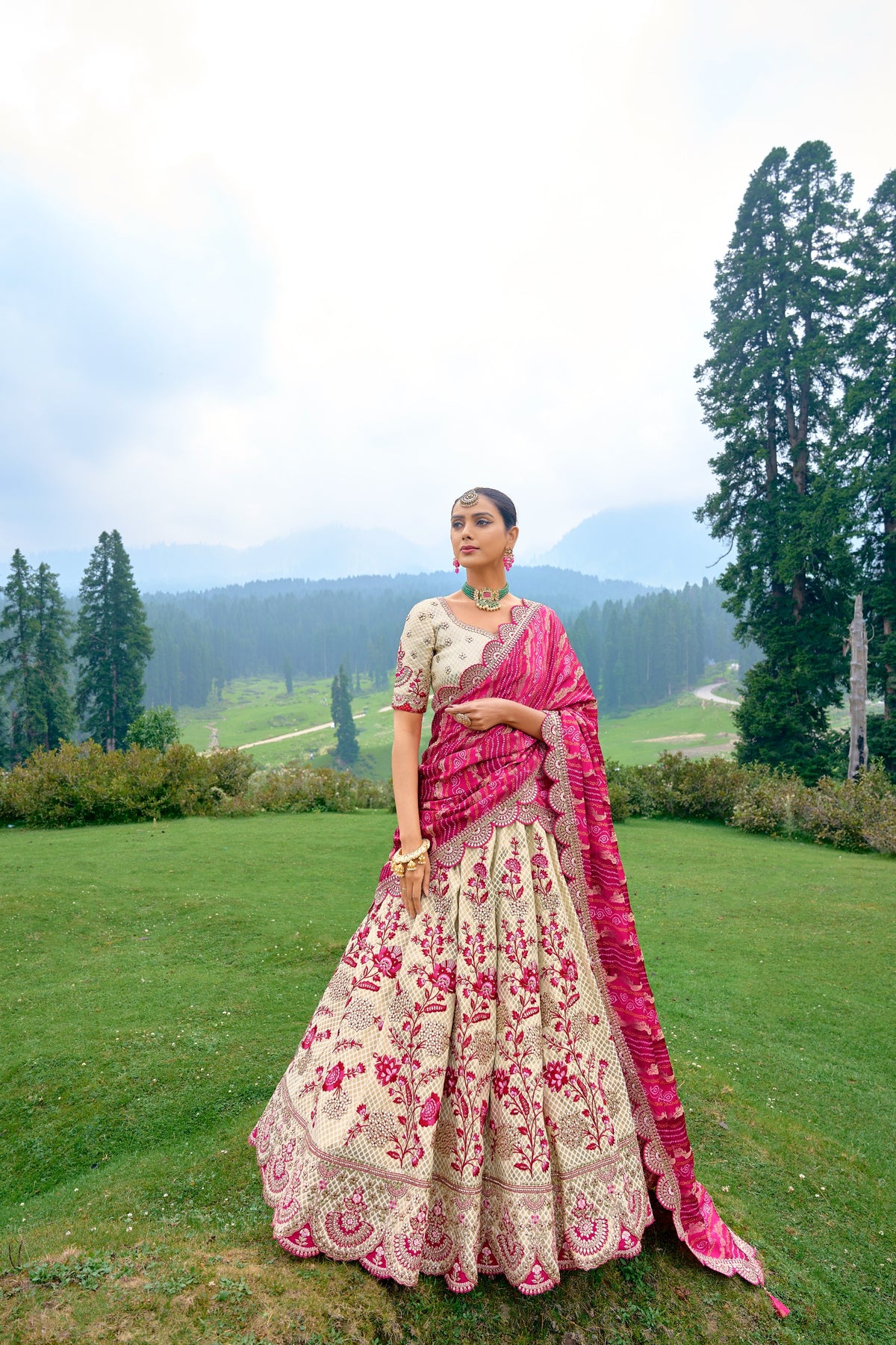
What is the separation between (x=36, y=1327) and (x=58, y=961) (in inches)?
142

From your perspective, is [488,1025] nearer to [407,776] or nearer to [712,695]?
[407,776]

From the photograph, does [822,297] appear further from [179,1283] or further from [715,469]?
[179,1283]

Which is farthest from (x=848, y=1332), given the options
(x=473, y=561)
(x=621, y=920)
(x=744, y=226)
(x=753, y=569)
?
(x=744, y=226)

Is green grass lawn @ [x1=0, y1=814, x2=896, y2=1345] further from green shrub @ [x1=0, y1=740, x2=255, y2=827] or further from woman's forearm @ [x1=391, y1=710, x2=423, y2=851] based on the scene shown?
green shrub @ [x1=0, y1=740, x2=255, y2=827]

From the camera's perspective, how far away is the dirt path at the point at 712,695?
60463 millimetres

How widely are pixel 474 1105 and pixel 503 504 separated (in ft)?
7.08

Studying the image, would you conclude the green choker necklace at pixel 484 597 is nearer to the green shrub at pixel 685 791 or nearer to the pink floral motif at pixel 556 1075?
the pink floral motif at pixel 556 1075

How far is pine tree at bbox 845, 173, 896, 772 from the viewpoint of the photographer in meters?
17.2

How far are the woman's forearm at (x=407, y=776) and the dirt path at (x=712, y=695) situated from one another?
6087 cm

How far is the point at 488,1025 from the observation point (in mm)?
2338

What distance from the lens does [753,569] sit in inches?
762

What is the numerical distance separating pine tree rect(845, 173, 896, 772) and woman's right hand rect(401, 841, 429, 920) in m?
18.3

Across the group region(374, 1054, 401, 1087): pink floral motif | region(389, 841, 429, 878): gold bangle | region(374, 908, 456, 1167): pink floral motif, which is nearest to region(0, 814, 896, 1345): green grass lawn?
region(374, 908, 456, 1167): pink floral motif

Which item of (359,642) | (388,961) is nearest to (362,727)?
(359,642)
